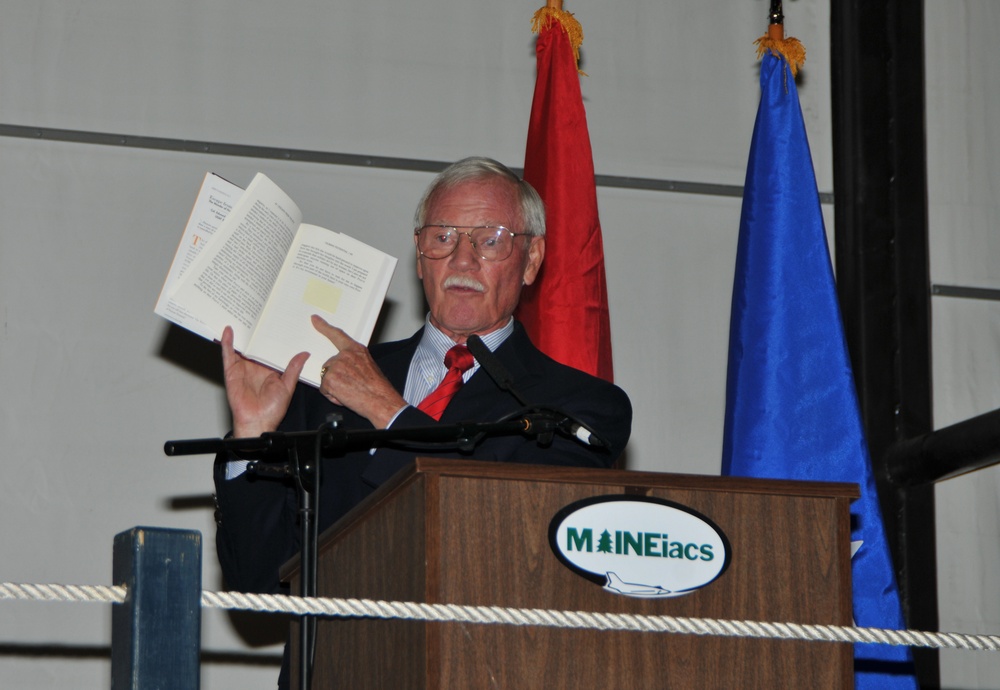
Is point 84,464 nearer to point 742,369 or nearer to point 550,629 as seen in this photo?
point 742,369

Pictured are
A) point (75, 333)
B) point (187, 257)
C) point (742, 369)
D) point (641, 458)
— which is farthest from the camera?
point (641, 458)

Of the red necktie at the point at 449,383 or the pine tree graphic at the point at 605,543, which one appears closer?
the pine tree graphic at the point at 605,543

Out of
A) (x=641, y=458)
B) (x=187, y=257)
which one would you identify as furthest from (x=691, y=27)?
(x=187, y=257)

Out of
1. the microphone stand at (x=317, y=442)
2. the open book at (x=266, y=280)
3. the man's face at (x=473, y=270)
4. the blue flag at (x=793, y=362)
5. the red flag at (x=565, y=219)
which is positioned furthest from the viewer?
the red flag at (x=565, y=219)

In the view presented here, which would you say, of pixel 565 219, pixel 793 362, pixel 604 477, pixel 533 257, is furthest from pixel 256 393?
pixel 793 362

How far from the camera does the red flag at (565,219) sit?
3396 millimetres

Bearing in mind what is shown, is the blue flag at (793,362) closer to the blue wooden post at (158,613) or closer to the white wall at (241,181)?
the white wall at (241,181)

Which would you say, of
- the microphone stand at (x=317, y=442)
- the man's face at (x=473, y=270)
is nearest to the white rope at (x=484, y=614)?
the microphone stand at (x=317, y=442)

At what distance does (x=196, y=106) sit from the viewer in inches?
152

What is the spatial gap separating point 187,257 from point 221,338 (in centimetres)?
15

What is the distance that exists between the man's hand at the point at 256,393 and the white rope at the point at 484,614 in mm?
797

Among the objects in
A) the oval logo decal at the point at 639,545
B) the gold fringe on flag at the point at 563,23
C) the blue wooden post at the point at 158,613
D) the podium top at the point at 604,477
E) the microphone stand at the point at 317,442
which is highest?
the gold fringe on flag at the point at 563,23

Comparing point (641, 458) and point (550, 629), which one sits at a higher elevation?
point (641, 458)

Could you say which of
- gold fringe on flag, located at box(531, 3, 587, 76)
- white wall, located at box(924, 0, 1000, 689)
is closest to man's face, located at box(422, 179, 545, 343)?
gold fringe on flag, located at box(531, 3, 587, 76)
